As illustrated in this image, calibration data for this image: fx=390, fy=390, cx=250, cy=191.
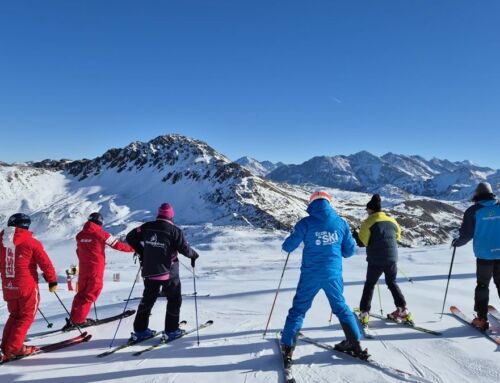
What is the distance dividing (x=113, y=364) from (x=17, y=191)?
84.0 metres

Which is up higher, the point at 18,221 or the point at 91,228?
the point at 18,221

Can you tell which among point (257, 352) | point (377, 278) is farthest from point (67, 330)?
point (377, 278)

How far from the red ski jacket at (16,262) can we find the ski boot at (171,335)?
2.13m

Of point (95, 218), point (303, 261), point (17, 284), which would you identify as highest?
point (95, 218)

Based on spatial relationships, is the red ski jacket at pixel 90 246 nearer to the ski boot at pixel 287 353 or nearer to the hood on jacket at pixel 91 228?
the hood on jacket at pixel 91 228

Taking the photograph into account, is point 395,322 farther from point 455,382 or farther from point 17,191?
point 17,191

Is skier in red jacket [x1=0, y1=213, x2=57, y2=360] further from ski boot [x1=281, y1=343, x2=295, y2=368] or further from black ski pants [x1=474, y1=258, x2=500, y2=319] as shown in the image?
black ski pants [x1=474, y1=258, x2=500, y2=319]

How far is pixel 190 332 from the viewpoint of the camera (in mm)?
6648

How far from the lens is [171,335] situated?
6.26 metres

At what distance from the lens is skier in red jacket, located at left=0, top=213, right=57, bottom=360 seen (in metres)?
5.72

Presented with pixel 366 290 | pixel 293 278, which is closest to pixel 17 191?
pixel 293 278

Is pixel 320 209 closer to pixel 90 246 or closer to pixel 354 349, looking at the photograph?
pixel 354 349

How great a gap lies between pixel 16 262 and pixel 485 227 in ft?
24.0

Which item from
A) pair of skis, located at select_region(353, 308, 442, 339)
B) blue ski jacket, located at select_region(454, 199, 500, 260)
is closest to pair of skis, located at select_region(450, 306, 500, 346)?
pair of skis, located at select_region(353, 308, 442, 339)
